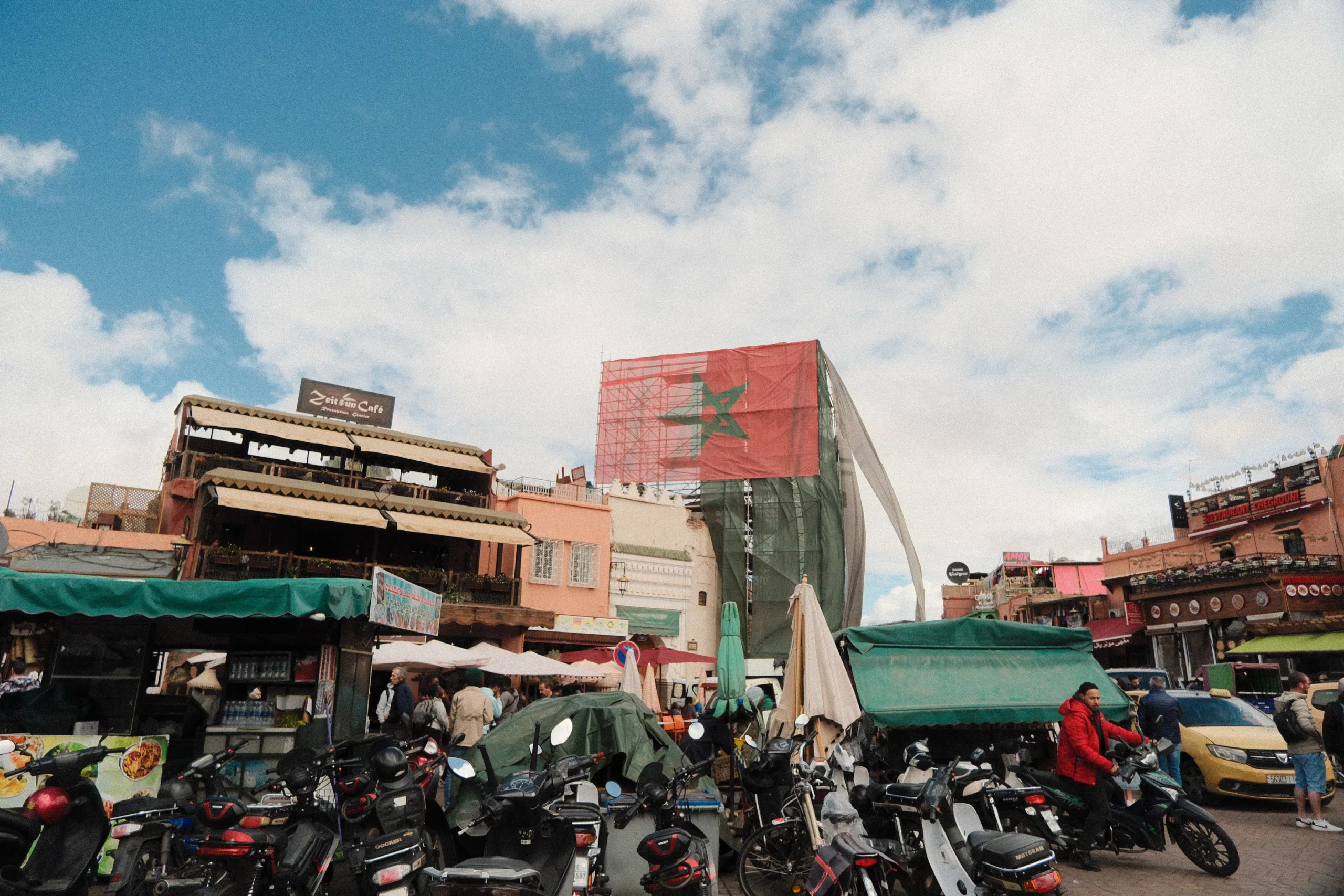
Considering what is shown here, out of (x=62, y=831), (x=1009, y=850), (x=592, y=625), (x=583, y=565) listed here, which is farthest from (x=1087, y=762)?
(x=583, y=565)

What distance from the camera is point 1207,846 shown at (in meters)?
7.22

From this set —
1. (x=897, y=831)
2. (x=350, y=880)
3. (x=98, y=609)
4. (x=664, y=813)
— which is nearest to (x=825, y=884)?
(x=897, y=831)

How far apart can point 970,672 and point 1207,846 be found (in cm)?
322

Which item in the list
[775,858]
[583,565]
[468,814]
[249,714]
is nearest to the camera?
[468,814]

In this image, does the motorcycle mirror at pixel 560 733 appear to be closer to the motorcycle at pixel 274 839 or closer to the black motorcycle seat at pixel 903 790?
the motorcycle at pixel 274 839

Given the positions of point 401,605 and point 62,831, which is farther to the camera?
point 401,605

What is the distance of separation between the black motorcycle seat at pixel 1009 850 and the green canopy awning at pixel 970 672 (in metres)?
4.20

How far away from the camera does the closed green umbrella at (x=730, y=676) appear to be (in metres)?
9.88

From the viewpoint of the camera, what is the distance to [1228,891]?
21.7 feet

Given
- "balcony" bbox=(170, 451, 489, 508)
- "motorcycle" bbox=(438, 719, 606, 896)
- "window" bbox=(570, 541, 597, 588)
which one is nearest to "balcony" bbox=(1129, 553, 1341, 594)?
"window" bbox=(570, 541, 597, 588)

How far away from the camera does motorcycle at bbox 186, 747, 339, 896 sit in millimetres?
5129

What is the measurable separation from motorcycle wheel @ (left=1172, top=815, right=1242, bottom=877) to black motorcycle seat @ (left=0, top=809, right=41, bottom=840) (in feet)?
27.9

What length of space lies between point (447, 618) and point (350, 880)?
597 inches

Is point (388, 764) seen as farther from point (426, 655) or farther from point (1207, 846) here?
point (426, 655)
